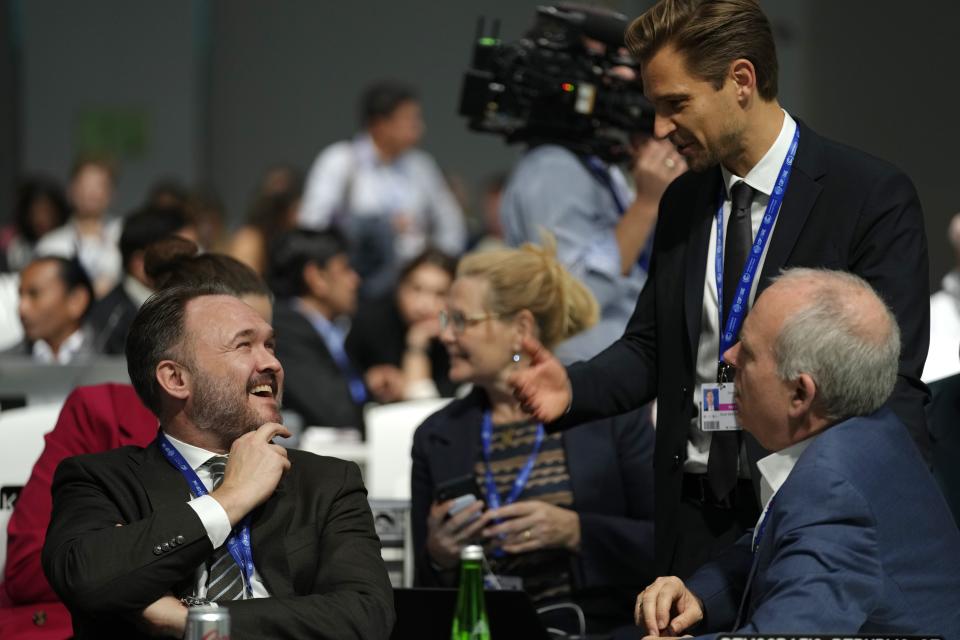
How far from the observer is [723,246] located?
3109 millimetres

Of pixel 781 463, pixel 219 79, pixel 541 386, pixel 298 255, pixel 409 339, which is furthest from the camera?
pixel 219 79

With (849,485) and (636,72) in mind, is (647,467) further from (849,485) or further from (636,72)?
(849,485)

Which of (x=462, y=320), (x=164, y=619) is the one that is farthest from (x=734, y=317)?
(x=164, y=619)

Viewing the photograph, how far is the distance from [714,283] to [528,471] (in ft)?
3.21

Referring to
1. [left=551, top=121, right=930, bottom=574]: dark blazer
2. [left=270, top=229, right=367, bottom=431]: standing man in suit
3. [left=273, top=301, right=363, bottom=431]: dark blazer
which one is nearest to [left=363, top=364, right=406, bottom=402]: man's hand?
[left=270, top=229, right=367, bottom=431]: standing man in suit

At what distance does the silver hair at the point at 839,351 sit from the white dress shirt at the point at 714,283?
0.62 meters

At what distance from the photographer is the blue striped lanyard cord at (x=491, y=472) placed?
152 inches

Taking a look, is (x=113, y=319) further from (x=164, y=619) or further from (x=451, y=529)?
(x=164, y=619)

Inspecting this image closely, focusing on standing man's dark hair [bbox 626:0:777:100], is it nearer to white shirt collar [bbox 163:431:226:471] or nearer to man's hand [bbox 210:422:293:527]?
man's hand [bbox 210:422:293:527]

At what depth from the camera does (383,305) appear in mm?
8133

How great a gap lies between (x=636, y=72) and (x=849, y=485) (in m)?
2.07

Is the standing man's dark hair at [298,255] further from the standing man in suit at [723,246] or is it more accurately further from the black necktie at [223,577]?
the black necktie at [223,577]

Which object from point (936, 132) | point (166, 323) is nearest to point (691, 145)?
point (166, 323)

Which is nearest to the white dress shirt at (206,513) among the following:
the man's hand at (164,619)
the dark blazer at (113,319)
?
the man's hand at (164,619)
